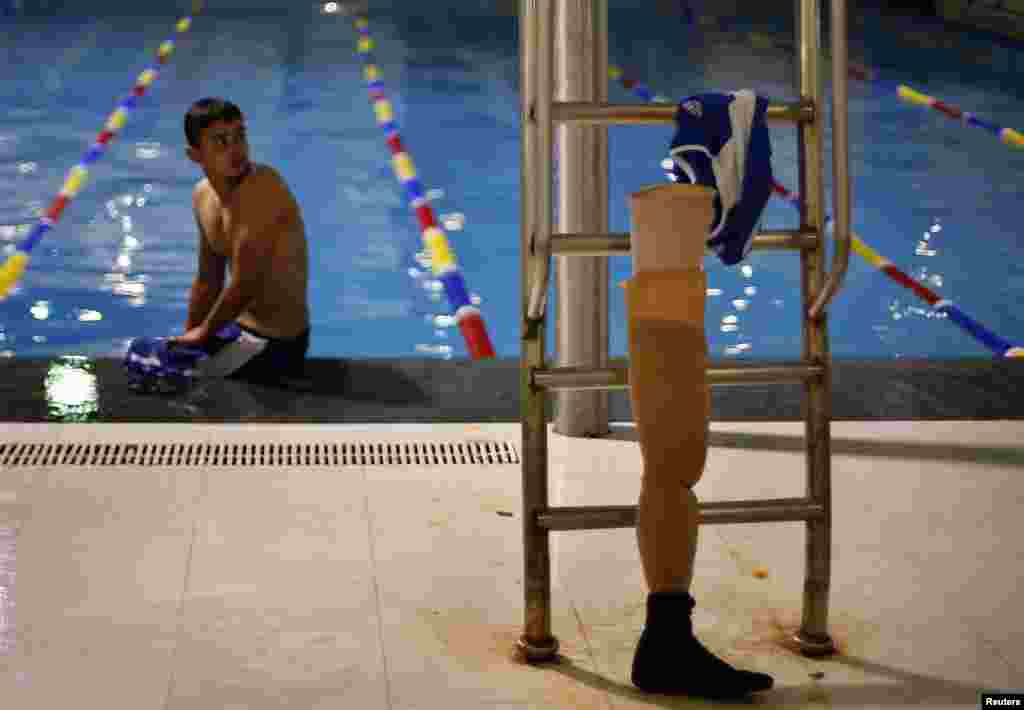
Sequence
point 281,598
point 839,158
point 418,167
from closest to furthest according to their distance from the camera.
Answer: point 839,158 → point 281,598 → point 418,167

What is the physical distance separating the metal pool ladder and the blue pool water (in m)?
3.04

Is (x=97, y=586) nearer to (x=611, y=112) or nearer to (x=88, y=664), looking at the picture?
(x=88, y=664)

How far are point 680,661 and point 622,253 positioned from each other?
0.63 meters

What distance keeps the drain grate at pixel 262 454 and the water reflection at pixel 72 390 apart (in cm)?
27

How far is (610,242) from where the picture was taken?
8.68ft

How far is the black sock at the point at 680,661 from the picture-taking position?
251 cm

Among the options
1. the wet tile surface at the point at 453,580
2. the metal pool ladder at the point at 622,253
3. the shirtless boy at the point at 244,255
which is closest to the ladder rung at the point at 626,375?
the metal pool ladder at the point at 622,253

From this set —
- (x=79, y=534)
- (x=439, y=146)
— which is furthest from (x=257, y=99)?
(x=79, y=534)

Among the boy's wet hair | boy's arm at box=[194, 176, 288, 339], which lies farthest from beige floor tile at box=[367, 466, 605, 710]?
the boy's wet hair

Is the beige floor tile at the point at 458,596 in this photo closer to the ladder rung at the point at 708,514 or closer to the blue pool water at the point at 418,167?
the ladder rung at the point at 708,514

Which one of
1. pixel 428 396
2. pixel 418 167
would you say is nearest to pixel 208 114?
pixel 428 396

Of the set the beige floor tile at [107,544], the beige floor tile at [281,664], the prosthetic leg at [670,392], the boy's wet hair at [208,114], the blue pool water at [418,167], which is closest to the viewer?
the prosthetic leg at [670,392]

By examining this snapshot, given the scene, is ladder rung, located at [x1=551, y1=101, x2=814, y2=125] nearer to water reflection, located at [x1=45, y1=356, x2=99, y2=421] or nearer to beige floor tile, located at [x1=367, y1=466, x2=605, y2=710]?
beige floor tile, located at [x1=367, y1=466, x2=605, y2=710]

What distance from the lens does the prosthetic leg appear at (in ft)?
8.11
